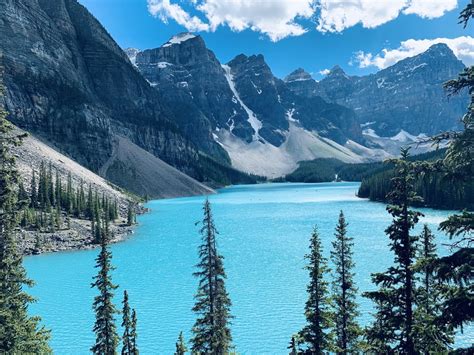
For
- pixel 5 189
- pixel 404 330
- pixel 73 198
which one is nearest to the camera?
pixel 404 330

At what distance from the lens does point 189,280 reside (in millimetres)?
58312

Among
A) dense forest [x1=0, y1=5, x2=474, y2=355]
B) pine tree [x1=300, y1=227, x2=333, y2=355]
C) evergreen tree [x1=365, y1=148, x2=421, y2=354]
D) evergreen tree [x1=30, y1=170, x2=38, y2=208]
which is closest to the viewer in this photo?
dense forest [x1=0, y1=5, x2=474, y2=355]

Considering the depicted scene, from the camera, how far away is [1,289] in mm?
17562

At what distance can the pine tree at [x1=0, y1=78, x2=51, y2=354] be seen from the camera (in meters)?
17.0

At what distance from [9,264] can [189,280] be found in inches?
1671

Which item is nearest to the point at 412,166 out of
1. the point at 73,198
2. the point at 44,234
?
the point at 44,234

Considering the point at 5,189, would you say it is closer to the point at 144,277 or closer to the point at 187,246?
the point at 144,277

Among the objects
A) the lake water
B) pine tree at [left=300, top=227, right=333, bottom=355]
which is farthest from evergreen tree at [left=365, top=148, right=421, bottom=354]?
the lake water

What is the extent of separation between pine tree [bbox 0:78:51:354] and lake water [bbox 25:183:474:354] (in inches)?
819

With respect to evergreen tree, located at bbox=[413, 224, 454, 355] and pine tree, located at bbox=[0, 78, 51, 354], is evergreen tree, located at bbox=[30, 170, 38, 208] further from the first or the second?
evergreen tree, located at bbox=[413, 224, 454, 355]

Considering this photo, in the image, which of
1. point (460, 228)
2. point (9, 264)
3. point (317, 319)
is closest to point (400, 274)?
point (460, 228)

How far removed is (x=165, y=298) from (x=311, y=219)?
72.6m

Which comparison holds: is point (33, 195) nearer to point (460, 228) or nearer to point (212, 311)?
point (212, 311)

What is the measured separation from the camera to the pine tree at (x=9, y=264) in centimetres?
1705
